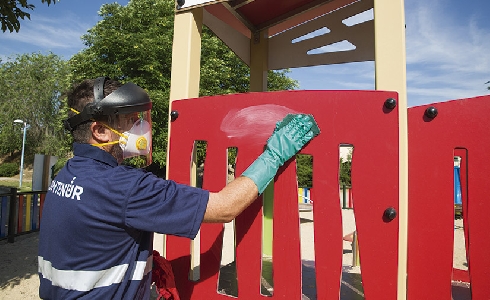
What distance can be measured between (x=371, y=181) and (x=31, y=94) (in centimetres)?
3495

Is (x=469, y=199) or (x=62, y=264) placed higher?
(x=469, y=199)

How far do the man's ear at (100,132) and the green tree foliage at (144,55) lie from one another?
13.6m

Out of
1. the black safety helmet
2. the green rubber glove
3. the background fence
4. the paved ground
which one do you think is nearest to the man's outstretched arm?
the green rubber glove

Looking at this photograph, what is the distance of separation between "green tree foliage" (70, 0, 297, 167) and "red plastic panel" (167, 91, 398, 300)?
1345cm

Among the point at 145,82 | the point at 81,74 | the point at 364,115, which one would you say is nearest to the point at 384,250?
the point at 364,115

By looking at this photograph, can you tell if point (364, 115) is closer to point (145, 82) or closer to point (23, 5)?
point (23, 5)

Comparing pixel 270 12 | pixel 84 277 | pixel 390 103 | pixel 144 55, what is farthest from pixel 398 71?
pixel 144 55

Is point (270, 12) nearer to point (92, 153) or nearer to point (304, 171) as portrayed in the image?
point (92, 153)

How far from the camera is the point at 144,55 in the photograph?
15.1 m

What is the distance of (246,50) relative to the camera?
10.4ft

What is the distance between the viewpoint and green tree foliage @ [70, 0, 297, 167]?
15133mm

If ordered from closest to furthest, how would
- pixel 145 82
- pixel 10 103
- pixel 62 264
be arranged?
pixel 62 264
pixel 145 82
pixel 10 103

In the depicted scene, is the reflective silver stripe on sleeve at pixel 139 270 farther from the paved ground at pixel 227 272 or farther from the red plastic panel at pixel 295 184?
the paved ground at pixel 227 272

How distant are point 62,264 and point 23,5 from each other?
375 centimetres
